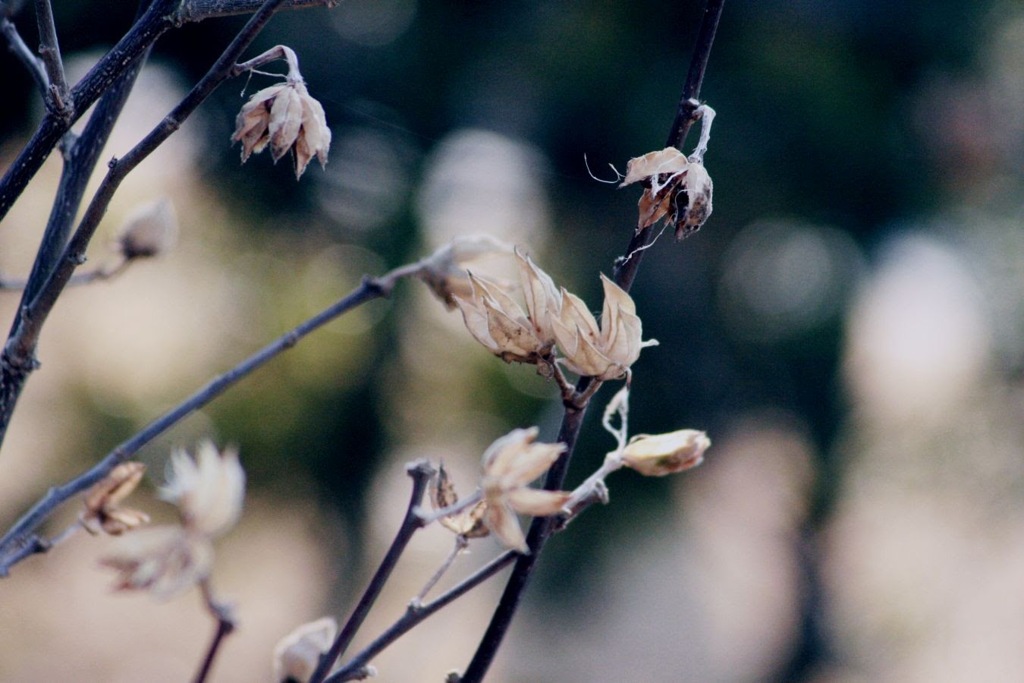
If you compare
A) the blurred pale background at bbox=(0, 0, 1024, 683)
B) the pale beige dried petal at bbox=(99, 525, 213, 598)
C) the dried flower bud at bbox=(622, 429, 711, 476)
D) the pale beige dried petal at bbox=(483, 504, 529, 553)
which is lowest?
the pale beige dried petal at bbox=(99, 525, 213, 598)

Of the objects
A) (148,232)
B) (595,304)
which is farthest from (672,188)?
(595,304)

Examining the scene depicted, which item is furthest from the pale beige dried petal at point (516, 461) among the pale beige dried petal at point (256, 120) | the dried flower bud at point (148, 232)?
the dried flower bud at point (148, 232)

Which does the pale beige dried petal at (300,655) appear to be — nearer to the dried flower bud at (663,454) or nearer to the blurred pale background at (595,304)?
the dried flower bud at (663,454)

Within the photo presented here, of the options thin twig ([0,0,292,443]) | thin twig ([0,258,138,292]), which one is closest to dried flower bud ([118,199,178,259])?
thin twig ([0,258,138,292])

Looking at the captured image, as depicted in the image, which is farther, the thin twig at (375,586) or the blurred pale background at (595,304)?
the blurred pale background at (595,304)

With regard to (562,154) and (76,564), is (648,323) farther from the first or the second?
(76,564)

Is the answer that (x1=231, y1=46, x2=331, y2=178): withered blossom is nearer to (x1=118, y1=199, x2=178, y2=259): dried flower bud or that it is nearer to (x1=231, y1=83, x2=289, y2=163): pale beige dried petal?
(x1=231, y1=83, x2=289, y2=163): pale beige dried petal

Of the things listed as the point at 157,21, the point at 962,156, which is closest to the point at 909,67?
the point at 962,156
